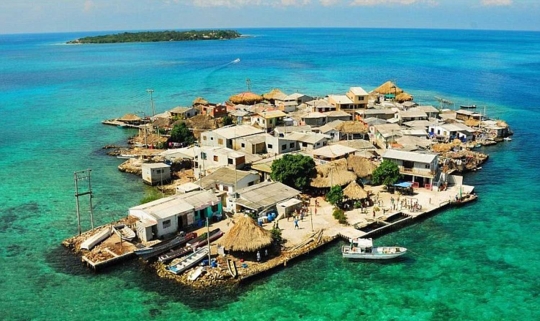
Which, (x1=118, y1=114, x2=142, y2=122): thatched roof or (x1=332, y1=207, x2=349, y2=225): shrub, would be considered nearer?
(x1=332, y1=207, x2=349, y2=225): shrub

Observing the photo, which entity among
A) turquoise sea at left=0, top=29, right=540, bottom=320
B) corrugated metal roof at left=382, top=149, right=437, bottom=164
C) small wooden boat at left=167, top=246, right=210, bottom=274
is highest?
corrugated metal roof at left=382, top=149, right=437, bottom=164

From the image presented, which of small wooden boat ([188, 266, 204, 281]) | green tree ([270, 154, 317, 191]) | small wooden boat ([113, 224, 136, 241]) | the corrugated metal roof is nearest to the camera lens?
small wooden boat ([188, 266, 204, 281])

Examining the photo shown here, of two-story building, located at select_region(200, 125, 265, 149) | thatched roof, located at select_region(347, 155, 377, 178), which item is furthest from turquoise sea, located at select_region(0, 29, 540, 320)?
two-story building, located at select_region(200, 125, 265, 149)

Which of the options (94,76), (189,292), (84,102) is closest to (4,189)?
(189,292)

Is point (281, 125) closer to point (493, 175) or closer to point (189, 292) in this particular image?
point (493, 175)

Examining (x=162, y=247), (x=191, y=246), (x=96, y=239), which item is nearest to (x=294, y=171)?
(x=191, y=246)

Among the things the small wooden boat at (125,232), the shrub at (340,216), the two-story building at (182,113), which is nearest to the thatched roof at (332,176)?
the shrub at (340,216)

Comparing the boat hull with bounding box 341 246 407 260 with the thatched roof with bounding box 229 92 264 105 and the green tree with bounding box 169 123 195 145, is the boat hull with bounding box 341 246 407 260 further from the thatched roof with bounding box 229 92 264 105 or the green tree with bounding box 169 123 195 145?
the thatched roof with bounding box 229 92 264 105
